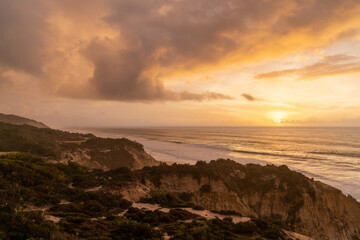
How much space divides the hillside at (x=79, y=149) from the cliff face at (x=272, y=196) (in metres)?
18.0

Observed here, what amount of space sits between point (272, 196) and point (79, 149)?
114 feet

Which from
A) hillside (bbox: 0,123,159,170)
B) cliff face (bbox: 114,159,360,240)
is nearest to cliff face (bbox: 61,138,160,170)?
hillside (bbox: 0,123,159,170)

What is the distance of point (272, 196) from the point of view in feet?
76.4

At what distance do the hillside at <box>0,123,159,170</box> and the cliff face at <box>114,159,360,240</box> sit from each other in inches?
710

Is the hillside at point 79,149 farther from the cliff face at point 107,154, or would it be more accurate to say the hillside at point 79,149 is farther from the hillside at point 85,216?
the hillside at point 85,216

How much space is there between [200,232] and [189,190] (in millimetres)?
13738

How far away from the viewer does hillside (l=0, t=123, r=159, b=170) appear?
108ft

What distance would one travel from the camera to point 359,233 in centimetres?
2127

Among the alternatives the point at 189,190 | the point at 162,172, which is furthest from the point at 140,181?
the point at 189,190

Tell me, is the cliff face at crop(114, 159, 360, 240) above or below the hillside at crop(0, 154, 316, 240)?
below

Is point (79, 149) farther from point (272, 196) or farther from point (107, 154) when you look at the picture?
point (272, 196)

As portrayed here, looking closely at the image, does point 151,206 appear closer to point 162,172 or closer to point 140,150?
point 162,172

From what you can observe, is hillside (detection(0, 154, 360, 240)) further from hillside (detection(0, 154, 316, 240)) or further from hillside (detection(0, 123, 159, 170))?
hillside (detection(0, 123, 159, 170))

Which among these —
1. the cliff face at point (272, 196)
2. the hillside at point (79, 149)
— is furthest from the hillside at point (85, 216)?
the hillside at point (79, 149)
